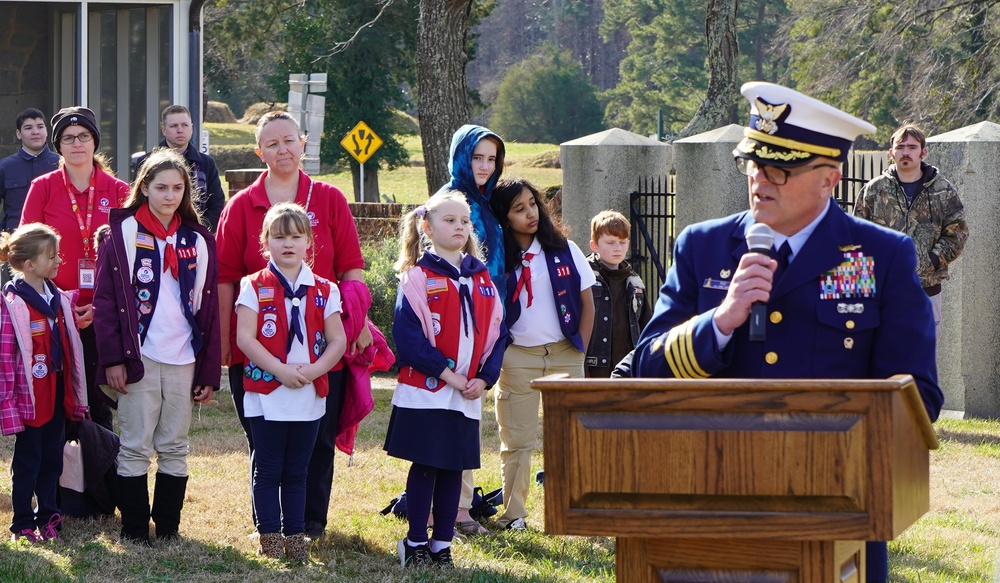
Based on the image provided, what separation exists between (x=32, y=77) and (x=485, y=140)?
297 inches

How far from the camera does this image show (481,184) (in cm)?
596

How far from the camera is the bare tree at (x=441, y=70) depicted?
12.9 meters

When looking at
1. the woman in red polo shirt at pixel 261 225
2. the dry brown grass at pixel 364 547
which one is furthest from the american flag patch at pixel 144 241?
the dry brown grass at pixel 364 547

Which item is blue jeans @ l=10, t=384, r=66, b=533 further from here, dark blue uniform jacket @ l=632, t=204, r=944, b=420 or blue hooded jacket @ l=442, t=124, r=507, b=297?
dark blue uniform jacket @ l=632, t=204, r=944, b=420

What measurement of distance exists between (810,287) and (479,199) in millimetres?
3432

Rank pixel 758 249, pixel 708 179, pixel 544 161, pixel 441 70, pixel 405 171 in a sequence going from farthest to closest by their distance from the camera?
pixel 405 171 → pixel 544 161 → pixel 441 70 → pixel 708 179 → pixel 758 249

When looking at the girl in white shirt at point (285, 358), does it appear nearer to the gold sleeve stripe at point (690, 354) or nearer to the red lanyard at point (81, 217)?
the red lanyard at point (81, 217)

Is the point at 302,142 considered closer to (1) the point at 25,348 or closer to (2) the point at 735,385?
(1) the point at 25,348

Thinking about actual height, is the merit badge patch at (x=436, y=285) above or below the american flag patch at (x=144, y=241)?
below

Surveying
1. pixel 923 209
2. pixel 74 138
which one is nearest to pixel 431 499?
pixel 74 138

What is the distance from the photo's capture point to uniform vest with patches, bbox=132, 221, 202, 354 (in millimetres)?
5441

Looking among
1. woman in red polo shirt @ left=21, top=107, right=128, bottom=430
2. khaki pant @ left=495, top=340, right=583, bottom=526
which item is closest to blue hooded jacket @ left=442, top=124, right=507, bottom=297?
khaki pant @ left=495, top=340, right=583, bottom=526

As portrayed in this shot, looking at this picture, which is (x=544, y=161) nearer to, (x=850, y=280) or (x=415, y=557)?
(x=415, y=557)

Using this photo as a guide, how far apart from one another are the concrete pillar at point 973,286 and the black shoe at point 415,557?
18.1 ft
